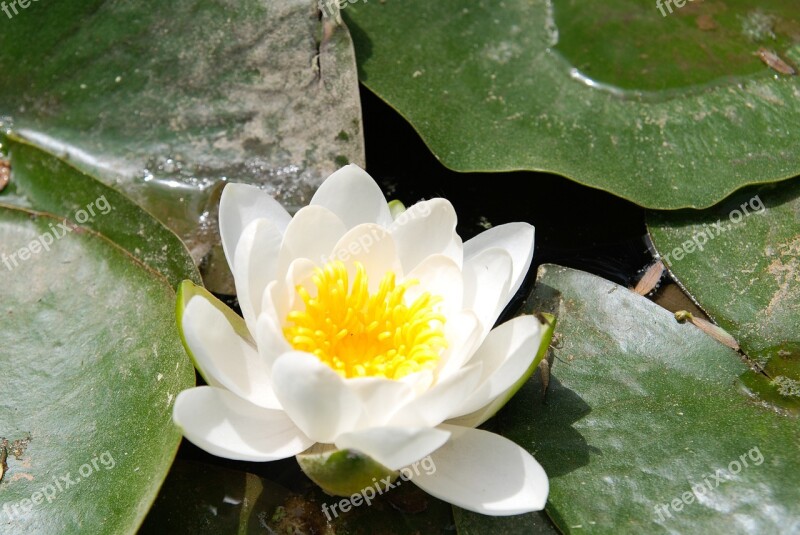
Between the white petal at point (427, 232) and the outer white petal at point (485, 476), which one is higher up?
the white petal at point (427, 232)

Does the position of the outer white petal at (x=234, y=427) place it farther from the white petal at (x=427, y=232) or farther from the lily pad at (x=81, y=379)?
the white petal at (x=427, y=232)

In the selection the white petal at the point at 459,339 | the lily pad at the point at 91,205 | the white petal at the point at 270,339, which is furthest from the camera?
the lily pad at the point at 91,205

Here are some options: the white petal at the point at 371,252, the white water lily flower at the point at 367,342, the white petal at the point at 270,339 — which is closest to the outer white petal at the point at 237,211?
the white water lily flower at the point at 367,342

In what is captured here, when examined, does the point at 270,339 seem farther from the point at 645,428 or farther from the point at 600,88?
the point at 600,88

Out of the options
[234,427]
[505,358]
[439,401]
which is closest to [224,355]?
[234,427]

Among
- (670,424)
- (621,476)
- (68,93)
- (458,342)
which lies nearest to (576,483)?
(621,476)

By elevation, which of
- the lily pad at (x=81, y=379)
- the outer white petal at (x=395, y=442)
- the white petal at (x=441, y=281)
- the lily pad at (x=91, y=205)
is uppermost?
the white petal at (x=441, y=281)

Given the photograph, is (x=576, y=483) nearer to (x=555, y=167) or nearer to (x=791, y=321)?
(x=791, y=321)
